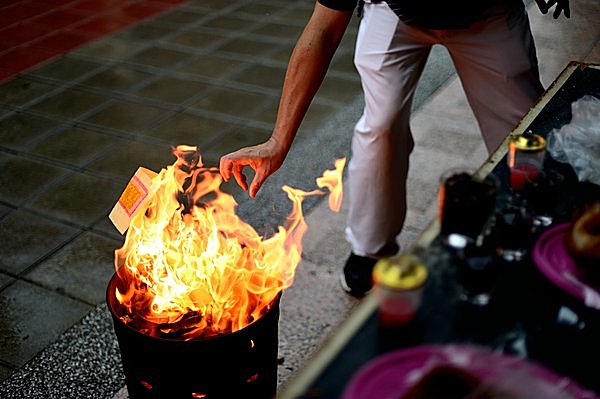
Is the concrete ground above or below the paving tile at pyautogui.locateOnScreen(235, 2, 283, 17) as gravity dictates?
below

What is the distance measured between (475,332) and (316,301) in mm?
1605

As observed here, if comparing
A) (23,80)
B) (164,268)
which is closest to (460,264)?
(164,268)

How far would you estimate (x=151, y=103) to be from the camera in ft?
16.2

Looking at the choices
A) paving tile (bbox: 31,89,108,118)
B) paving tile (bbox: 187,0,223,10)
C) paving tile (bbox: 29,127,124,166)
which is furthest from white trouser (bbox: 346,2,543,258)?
paving tile (bbox: 187,0,223,10)

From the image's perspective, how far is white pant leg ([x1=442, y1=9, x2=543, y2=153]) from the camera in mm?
2600

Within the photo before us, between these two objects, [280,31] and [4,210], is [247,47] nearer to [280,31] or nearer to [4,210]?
[280,31]

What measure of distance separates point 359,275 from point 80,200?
168cm

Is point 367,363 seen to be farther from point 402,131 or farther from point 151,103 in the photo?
point 151,103

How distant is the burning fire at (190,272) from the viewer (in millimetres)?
2092

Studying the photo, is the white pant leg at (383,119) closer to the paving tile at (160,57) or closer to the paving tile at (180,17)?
the paving tile at (160,57)

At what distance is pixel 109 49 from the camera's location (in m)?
5.84

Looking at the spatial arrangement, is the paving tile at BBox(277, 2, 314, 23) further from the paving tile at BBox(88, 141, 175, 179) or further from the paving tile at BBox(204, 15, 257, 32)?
the paving tile at BBox(88, 141, 175, 179)

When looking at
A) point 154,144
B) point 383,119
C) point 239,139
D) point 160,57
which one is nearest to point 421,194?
point 383,119

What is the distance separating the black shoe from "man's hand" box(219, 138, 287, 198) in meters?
0.84
